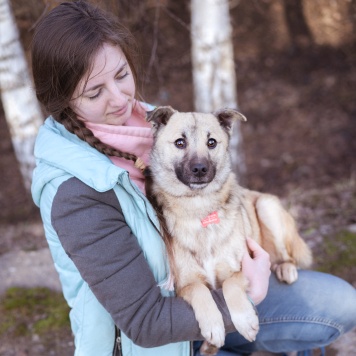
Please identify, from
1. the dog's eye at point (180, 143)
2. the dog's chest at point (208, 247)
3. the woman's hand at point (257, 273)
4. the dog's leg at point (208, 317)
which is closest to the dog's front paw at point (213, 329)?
the dog's leg at point (208, 317)

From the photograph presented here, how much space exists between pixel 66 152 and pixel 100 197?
0.82 feet

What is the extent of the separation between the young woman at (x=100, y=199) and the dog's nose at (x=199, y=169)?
1.06ft

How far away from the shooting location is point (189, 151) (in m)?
2.67

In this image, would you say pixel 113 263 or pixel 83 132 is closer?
pixel 113 263

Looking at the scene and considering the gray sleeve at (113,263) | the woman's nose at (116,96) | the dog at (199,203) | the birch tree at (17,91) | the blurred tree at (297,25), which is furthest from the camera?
the blurred tree at (297,25)

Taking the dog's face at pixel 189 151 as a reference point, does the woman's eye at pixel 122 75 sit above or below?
above

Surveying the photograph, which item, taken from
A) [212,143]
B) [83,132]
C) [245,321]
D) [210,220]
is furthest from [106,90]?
[245,321]

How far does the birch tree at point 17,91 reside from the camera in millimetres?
4848

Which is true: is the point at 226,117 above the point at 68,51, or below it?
below

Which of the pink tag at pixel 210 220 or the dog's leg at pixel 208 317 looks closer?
the dog's leg at pixel 208 317

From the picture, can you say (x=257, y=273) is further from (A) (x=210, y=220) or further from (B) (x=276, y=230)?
(B) (x=276, y=230)

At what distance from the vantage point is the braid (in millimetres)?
2229

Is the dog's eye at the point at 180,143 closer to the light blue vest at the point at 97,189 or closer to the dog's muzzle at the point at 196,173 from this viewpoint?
the dog's muzzle at the point at 196,173

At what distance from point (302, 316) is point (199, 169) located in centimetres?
100
